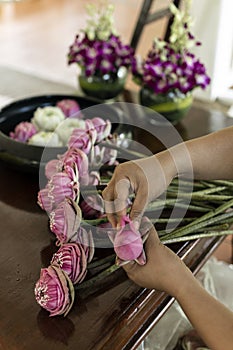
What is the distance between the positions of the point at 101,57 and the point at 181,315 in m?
0.66

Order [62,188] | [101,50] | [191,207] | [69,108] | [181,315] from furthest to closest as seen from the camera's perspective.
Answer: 1. [101,50]
2. [69,108]
3. [181,315]
4. [191,207]
5. [62,188]

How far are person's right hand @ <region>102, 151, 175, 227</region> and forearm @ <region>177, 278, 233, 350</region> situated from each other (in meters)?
0.12

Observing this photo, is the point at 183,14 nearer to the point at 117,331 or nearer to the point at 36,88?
the point at 36,88

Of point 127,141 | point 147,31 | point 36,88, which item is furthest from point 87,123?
point 147,31

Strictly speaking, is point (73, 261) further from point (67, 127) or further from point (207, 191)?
point (67, 127)

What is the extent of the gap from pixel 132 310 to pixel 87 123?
1.27ft

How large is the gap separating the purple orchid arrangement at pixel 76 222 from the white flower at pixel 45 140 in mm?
100

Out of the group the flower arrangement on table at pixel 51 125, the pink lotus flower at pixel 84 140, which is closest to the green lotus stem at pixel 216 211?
the pink lotus flower at pixel 84 140

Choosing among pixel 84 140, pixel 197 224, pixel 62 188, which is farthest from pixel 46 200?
pixel 197 224

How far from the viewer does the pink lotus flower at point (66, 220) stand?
2.36 feet

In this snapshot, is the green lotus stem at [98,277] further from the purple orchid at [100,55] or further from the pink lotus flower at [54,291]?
the purple orchid at [100,55]

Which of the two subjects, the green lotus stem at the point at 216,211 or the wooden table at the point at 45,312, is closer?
the wooden table at the point at 45,312

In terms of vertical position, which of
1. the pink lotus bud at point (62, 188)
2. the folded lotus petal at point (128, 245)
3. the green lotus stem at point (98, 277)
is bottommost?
the green lotus stem at point (98, 277)

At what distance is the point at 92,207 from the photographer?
0.81 meters
